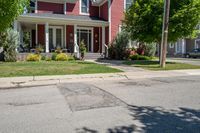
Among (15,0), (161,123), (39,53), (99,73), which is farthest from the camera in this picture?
(39,53)

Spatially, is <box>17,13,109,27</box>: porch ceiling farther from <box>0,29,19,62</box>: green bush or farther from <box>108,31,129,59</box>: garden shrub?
<box>0,29,19,62</box>: green bush

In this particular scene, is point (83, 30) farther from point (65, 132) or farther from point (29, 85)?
point (65, 132)

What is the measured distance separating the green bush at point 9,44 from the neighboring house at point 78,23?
4814 mm

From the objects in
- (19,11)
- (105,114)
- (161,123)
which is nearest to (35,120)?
(105,114)

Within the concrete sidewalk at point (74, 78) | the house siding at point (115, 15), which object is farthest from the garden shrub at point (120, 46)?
the concrete sidewalk at point (74, 78)

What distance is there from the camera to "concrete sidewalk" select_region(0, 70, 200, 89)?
38.2ft

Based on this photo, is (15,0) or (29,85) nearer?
(29,85)

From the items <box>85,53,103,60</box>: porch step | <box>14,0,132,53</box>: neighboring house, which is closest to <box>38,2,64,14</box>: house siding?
<box>14,0,132,53</box>: neighboring house

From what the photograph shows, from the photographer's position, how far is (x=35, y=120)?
19.8 ft

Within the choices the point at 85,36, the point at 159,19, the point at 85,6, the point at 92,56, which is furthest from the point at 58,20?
the point at 159,19

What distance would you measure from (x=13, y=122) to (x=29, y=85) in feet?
18.9

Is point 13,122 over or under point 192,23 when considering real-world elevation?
under

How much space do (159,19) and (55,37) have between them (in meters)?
12.4

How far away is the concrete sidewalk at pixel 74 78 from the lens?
11.6 metres
